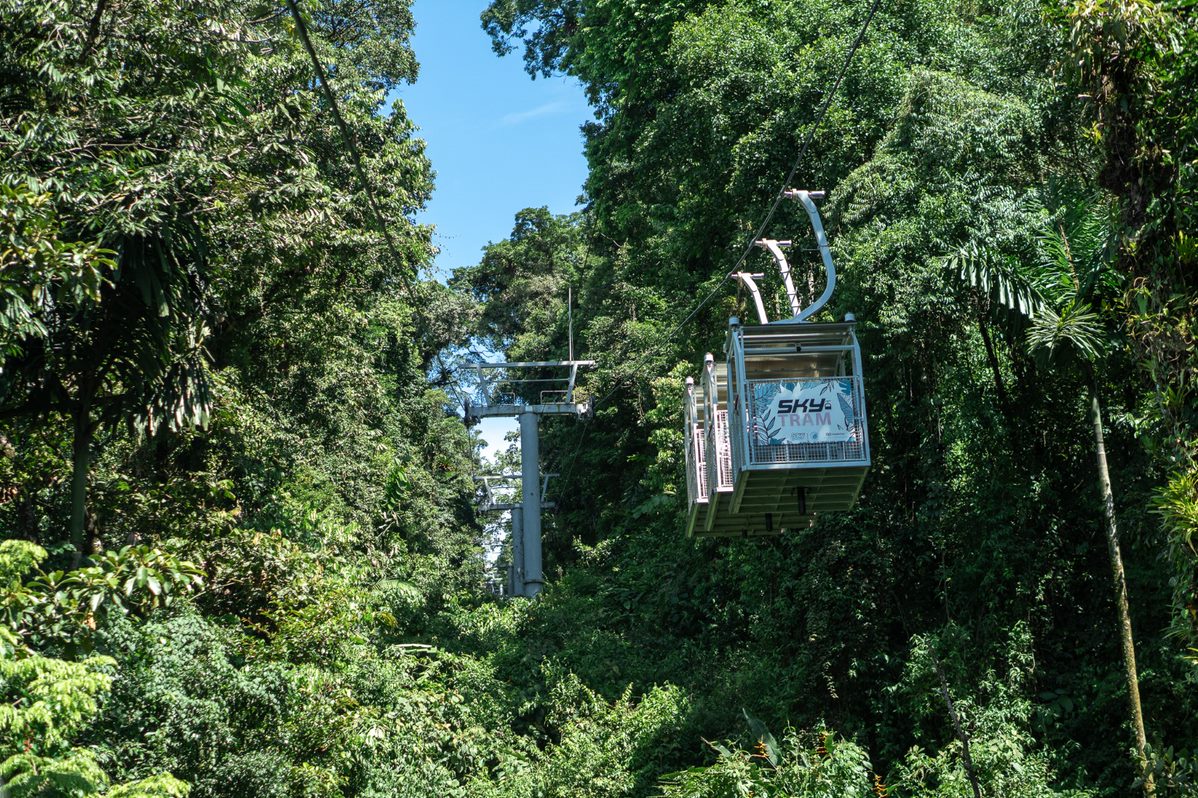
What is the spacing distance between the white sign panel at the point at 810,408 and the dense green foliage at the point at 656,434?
2.31 metres

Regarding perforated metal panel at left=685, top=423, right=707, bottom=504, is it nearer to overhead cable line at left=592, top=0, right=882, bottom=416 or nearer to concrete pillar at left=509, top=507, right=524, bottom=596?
overhead cable line at left=592, top=0, right=882, bottom=416

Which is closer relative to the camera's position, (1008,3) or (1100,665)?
(1100,665)

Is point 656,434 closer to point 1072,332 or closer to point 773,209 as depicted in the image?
point 773,209

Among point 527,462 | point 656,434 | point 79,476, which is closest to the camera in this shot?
point 79,476

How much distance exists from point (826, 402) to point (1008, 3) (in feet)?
27.1

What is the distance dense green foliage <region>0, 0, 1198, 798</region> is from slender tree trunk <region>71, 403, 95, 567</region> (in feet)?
0.18

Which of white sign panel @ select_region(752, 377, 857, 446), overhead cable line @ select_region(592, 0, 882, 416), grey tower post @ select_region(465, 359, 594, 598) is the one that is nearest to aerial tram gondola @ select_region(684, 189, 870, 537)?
white sign panel @ select_region(752, 377, 857, 446)

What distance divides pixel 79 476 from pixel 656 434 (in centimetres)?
1228

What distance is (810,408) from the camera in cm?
1189

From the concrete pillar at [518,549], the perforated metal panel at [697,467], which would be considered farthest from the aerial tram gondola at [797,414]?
the concrete pillar at [518,549]

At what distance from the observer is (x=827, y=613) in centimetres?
1727

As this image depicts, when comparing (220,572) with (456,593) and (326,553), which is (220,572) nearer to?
(326,553)

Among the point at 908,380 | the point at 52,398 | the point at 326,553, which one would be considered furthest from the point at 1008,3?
the point at 52,398

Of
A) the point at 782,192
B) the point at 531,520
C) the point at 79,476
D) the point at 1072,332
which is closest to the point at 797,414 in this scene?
the point at 1072,332
